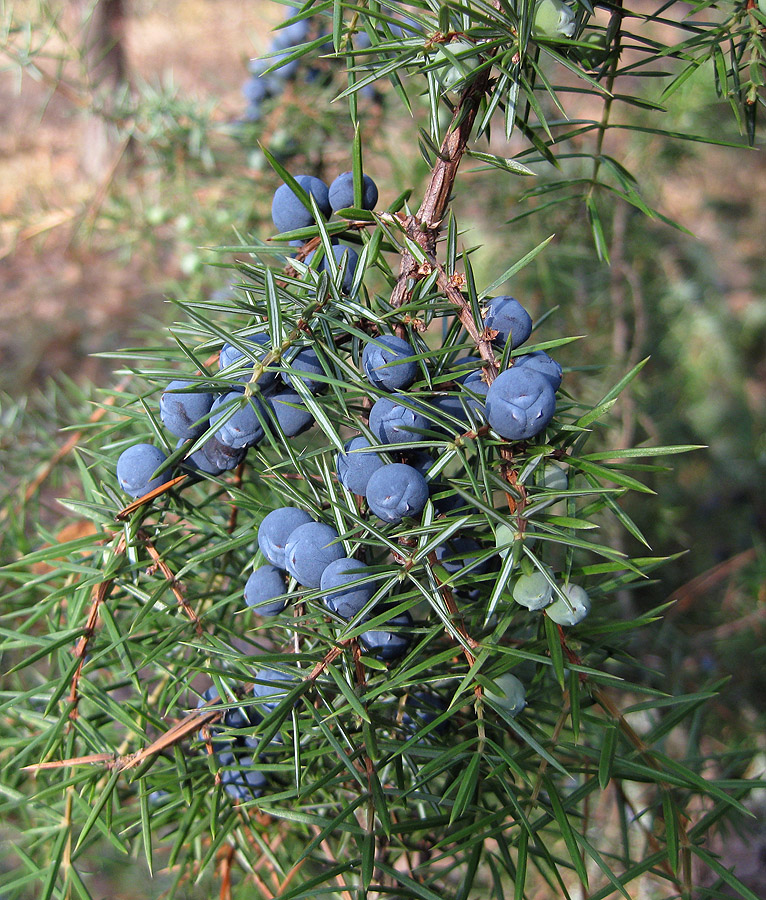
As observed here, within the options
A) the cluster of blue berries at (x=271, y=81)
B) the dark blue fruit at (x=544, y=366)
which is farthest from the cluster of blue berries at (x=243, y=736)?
the cluster of blue berries at (x=271, y=81)

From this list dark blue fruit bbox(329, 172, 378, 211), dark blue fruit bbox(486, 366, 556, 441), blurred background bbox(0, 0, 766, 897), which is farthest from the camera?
blurred background bbox(0, 0, 766, 897)

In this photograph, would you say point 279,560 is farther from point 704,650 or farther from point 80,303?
point 80,303

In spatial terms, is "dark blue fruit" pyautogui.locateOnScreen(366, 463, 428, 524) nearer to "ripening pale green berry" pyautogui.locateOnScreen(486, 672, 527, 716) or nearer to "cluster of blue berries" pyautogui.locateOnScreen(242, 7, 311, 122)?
"ripening pale green berry" pyautogui.locateOnScreen(486, 672, 527, 716)

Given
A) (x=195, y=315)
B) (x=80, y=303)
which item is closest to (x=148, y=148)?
(x=195, y=315)

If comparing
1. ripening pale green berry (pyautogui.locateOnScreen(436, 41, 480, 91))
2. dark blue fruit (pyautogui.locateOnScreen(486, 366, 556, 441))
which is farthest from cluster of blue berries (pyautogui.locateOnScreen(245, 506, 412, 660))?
ripening pale green berry (pyautogui.locateOnScreen(436, 41, 480, 91))

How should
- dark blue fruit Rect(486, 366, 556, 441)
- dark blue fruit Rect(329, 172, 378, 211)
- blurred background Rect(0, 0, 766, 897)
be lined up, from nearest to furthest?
dark blue fruit Rect(486, 366, 556, 441), dark blue fruit Rect(329, 172, 378, 211), blurred background Rect(0, 0, 766, 897)

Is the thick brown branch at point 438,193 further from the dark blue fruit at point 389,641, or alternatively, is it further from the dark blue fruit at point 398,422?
the dark blue fruit at point 389,641
